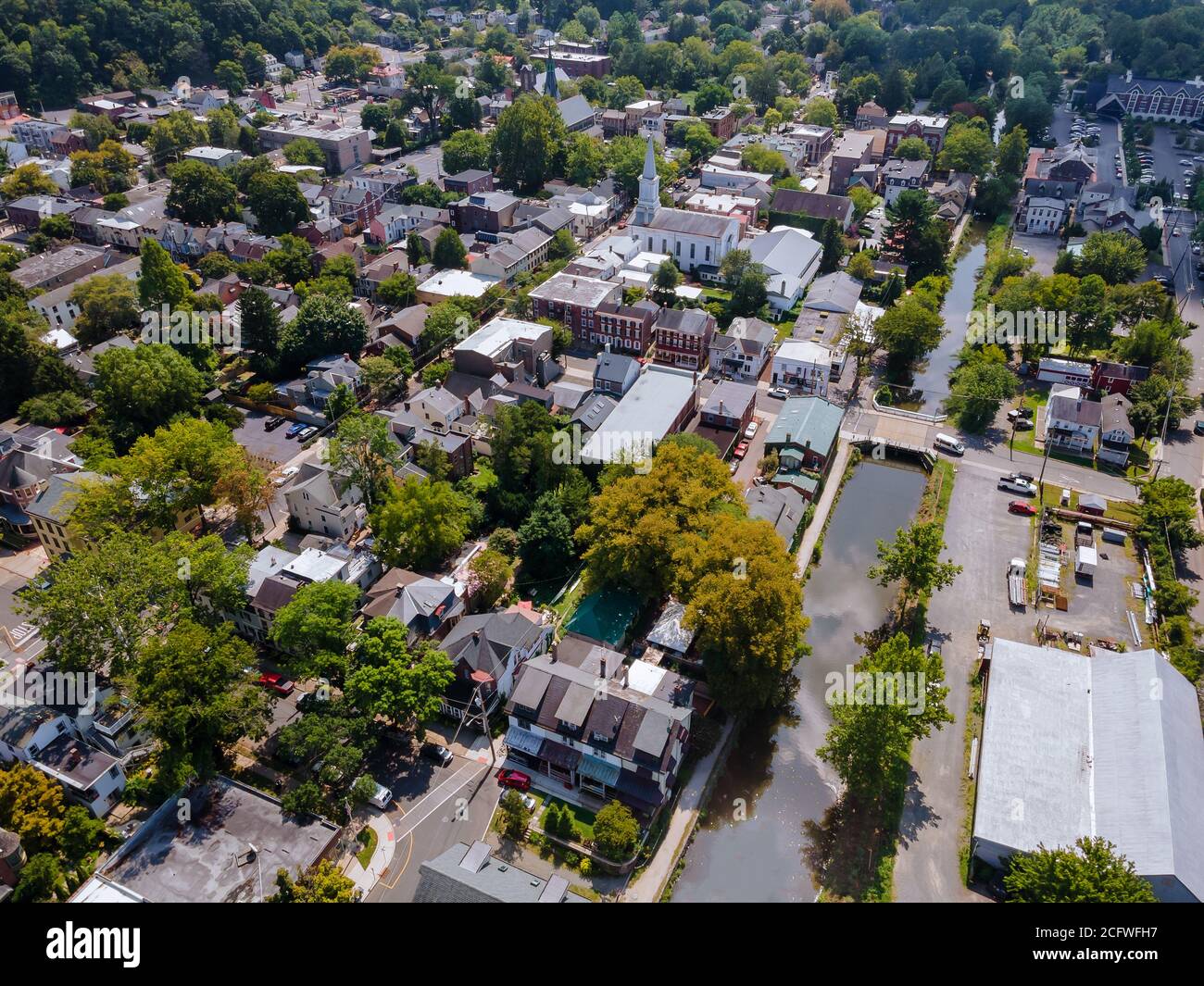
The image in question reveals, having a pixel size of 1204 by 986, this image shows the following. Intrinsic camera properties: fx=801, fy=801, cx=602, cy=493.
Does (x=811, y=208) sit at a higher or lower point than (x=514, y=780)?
higher

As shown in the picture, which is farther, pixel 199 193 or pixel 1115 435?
pixel 199 193

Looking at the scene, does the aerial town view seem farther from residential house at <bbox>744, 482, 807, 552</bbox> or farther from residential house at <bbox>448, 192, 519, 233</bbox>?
residential house at <bbox>448, 192, 519, 233</bbox>

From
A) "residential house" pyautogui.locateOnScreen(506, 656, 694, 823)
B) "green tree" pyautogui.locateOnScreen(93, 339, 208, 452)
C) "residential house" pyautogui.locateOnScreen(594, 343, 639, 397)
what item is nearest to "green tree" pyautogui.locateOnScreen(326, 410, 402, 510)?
"green tree" pyautogui.locateOnScreen(93, 339, 208, 452)

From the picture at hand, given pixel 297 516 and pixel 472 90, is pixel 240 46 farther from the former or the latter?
pixel 297 516

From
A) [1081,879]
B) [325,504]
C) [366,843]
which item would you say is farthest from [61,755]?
[1081,879]

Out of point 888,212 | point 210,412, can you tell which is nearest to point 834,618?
point 210,412

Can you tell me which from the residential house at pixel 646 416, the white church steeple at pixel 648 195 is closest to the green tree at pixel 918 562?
the residential house at pixel 646 416

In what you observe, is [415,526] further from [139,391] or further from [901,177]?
[901,177]
